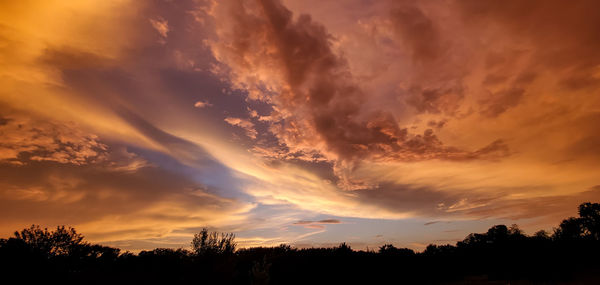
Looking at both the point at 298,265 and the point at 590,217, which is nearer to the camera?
the point at 298,265

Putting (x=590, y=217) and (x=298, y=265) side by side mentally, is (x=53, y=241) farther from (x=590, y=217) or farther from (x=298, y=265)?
(x=590, y=217)

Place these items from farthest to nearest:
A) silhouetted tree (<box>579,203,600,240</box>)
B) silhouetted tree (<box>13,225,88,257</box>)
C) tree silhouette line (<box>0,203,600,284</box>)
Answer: silhouetted tree (<box>579,203,600,240</box>) → silhouetted tree (<box>13,225,88,257</box>) → tree silhouette line (<box>0,203,600,284</box>)

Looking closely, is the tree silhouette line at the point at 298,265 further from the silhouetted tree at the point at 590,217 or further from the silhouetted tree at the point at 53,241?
the silhouetted tree at the point at 590,217

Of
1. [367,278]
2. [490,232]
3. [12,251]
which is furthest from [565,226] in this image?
[12,251]

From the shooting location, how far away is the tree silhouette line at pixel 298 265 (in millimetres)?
14836

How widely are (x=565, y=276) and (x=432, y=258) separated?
10.3m

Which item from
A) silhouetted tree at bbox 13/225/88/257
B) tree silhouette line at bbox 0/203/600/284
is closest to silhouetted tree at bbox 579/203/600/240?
tree silhouette line at bbox 0/203/600/284

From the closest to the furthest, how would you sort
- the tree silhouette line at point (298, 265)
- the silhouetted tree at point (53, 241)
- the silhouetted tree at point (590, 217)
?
the tree silhouette line at point (298, 265), the silhouetted tree at point (53, 241), the silhouetted tree at point (590, 217)

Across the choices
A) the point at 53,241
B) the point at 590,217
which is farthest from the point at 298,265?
the point at 590,217

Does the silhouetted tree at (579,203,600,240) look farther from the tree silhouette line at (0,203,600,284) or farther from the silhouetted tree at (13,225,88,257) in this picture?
the silhouetted tree at (13,225,88,257)

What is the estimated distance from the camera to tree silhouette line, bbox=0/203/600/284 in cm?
1484

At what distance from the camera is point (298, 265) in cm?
1811

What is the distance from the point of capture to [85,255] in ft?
118

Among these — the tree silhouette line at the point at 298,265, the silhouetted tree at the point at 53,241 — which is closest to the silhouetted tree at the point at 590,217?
the tree silhouette line at the point at 298,265
